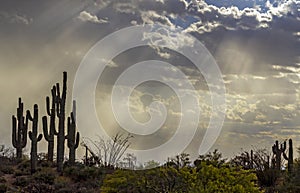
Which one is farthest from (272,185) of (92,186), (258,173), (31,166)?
(31,166)

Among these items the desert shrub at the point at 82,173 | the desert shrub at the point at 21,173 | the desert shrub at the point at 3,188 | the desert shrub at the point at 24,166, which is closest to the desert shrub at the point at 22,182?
the desert shrub at the point at 3,188

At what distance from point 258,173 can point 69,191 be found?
10.9 metres

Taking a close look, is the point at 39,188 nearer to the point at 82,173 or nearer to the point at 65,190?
the point at 65,190

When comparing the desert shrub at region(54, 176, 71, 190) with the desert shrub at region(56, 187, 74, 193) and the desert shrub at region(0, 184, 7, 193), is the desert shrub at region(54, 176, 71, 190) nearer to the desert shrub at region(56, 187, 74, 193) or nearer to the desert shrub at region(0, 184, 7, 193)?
the desert shrub at region(56, 187, 74, 193)

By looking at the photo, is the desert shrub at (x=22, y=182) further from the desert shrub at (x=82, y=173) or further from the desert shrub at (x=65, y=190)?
the desert shrub at (x=65, y=190)

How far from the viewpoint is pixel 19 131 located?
3528 cm

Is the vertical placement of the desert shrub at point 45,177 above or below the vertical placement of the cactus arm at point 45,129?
below

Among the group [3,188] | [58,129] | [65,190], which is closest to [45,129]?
[58,129]

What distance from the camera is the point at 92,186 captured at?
89.1 feet

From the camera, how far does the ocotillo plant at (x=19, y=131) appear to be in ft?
115

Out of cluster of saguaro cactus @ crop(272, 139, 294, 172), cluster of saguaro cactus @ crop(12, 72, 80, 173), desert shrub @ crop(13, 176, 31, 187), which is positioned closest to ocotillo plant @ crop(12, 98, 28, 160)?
cluster of saguaro cactus @ crop(12, 72, 80, 173)

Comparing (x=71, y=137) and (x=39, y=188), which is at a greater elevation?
(x=71, y=137)

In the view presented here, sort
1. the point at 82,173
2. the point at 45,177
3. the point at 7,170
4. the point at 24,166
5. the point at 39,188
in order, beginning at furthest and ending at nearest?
1. the point at 24,166
2. the point at 7,170
3. the point at 82,173
4. the point at 45,177
5. the point at 39,188

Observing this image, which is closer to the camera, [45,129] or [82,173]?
[82,173]
